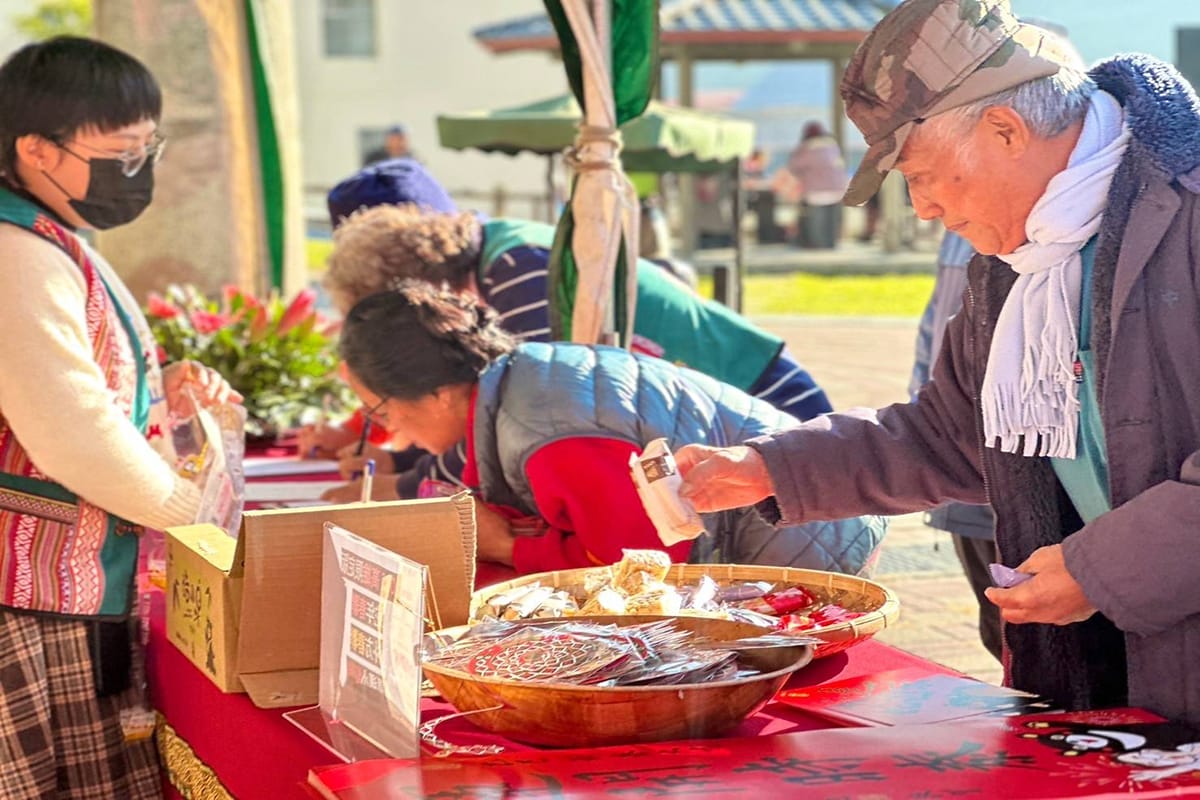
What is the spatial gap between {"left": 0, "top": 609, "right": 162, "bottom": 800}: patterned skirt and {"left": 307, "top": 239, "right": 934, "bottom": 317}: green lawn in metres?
10.5

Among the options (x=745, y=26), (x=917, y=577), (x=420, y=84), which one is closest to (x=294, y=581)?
(x=917, y=577)

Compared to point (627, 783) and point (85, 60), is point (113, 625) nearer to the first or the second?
point (85, 60)

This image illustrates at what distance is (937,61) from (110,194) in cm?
141

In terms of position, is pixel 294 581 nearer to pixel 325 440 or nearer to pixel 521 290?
pixel 521 290

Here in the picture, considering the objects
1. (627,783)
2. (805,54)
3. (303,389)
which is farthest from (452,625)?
(805,54)

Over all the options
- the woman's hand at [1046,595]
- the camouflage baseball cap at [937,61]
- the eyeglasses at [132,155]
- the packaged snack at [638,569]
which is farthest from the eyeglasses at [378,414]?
the woman's hand at [1046,595]

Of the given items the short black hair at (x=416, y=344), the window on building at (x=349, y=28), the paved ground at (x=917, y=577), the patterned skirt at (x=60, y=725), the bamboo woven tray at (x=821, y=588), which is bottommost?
the paved ground at (x=917, y=577)

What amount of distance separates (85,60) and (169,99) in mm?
3852

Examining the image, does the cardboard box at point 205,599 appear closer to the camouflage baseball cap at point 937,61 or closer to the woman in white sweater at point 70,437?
the woman in white sweater at point 70,437

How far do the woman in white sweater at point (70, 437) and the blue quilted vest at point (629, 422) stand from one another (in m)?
0.50

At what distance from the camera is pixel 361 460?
3594 mm

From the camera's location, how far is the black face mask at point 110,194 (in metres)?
2.51

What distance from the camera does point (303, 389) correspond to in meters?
4.39

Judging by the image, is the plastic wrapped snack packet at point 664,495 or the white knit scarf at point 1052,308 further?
the plastic wrapped snack packet at point 664,495
